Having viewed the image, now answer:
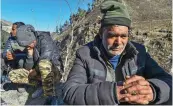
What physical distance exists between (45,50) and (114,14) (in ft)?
8.27

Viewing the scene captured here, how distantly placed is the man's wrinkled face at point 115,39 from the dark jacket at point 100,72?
97 mm

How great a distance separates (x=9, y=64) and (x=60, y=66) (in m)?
1.21

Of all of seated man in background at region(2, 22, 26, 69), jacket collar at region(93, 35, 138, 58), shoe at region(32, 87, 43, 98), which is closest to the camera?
jacket collar at region(93, 35, 138, 58)

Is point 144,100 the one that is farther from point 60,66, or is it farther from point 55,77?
point 60,66

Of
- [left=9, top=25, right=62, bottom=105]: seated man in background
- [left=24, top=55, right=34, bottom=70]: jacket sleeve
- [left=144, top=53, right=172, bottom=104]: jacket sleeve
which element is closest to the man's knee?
[left=9, top=25, right=62, bottom=105]: seated man in background

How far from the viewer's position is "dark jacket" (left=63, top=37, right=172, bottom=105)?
2.24 metres

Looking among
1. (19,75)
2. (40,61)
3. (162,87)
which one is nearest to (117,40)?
(162,87)

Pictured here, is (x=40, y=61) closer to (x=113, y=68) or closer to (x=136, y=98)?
(x=113, y=68)

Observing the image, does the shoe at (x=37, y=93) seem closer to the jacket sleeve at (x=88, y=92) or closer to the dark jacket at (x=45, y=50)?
the dark jacket at (x=45, y=50)

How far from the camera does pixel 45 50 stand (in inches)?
196

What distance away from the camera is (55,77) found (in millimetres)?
4945

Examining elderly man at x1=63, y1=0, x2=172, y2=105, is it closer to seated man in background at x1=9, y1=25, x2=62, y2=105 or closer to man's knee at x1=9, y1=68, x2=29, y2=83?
seated man in background at x1=9, y1=25, x2=62, y2=105

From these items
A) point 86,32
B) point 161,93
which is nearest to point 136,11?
point 86,32

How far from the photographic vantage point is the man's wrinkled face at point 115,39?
8.83ft
